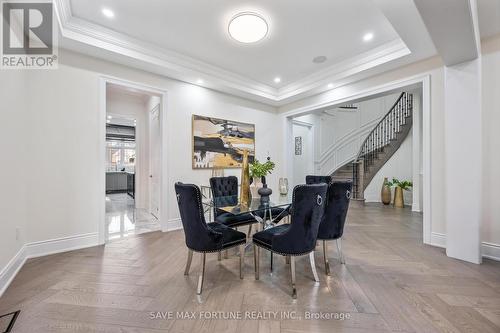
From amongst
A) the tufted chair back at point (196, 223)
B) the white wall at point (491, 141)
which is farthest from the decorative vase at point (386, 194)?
the tufted chair back at point (196, 223)

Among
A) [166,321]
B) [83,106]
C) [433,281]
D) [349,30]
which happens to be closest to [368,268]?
[433,281]

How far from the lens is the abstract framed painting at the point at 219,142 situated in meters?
4.28

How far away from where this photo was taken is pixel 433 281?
2.14 metres

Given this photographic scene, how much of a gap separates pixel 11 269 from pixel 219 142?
336 cm

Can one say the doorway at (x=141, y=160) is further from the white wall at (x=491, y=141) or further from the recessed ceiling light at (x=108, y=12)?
the white wall at (x=491, y=141)

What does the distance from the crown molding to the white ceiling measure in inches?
4.1

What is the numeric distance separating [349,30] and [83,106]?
3897 mm

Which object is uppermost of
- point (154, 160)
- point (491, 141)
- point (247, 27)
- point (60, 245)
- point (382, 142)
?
point (247, 27)

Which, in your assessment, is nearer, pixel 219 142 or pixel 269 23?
pixel 269 23

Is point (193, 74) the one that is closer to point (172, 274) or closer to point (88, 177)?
point (88, 177)

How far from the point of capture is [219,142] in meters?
4.59

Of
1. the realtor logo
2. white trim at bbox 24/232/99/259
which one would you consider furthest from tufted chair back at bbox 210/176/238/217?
the realtor logo

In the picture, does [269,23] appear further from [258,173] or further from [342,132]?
[342,132]

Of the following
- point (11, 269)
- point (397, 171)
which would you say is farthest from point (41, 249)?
point (397, 171)
